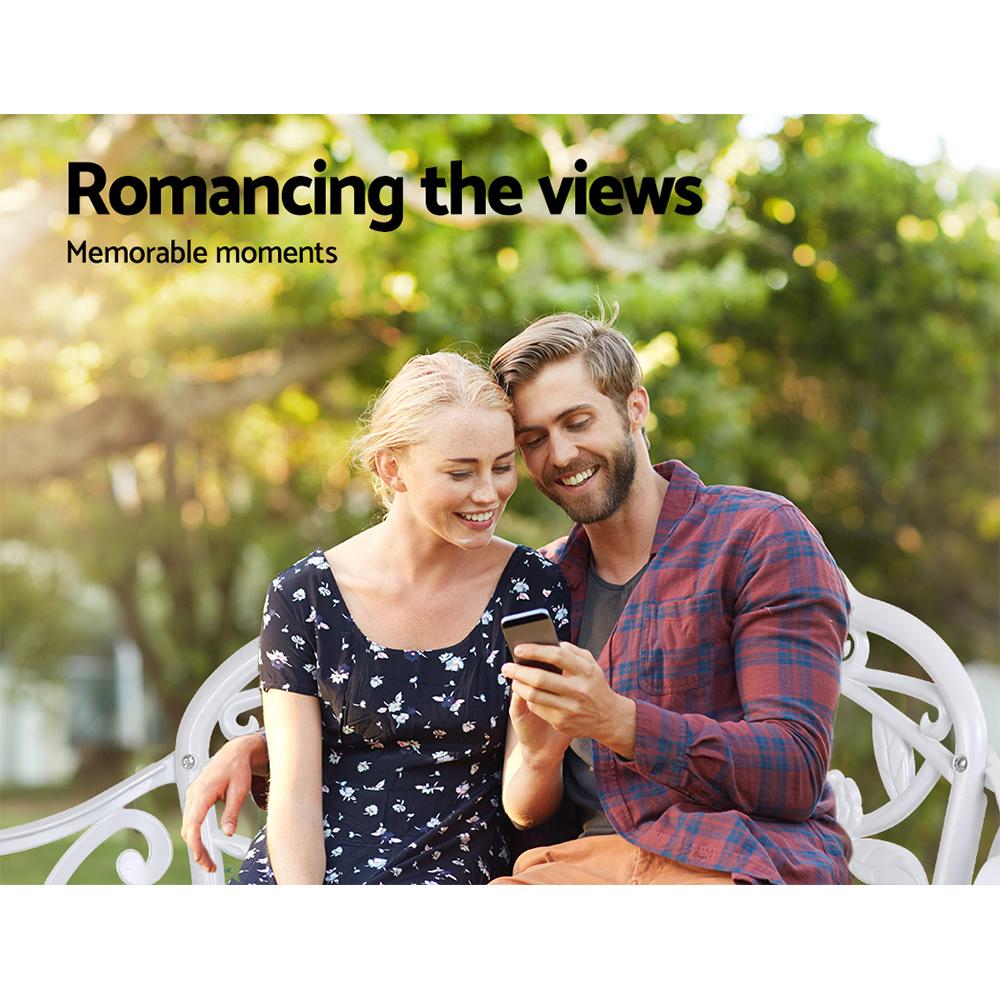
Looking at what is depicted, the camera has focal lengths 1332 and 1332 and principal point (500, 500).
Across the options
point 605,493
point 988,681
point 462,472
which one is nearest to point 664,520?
point 605,493

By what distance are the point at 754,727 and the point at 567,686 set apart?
0.88ft

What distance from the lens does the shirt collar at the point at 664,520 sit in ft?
6.40

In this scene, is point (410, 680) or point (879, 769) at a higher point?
point (410, 680)

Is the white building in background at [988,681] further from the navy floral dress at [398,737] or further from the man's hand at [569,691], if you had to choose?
the man's hand at [569,691]

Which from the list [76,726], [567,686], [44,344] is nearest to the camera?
[567,686]

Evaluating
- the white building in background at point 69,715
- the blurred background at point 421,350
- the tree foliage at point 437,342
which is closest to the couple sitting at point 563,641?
the blurred background at point 421,350

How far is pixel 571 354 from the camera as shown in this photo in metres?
1.98

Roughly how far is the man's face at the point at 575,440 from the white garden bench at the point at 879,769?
0.48m

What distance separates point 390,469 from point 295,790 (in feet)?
1.57

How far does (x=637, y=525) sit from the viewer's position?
2008 millimetres

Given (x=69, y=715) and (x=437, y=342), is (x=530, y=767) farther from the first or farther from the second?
(x=69, y=715)

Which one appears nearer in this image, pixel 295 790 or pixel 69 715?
pixel 295 790
